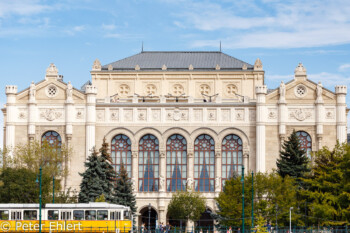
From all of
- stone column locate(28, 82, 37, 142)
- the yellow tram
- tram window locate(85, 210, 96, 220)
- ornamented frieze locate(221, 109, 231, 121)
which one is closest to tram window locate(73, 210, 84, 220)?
the yellow tram

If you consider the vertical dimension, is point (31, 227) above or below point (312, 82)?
below

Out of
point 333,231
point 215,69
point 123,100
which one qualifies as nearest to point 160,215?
point 123,100

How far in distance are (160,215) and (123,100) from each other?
53.3ft

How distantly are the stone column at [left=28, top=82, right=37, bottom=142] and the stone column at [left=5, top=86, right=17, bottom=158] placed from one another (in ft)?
6.39

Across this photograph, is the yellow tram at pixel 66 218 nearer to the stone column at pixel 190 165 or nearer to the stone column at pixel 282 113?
the stone column at pixel 190 165

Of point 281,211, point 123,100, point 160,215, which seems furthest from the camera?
point 123,100

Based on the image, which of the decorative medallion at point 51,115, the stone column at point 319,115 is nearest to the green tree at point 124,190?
the decorative medallion at point 51,115

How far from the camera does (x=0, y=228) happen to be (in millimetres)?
71000

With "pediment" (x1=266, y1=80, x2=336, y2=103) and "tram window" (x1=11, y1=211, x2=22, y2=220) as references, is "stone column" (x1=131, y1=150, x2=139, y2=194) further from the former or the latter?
"tram window" (x1=11, y1=211, x2=22, y2=220)

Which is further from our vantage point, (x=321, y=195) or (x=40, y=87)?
(x=40, y=87)

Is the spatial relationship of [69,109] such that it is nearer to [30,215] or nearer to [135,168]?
[135,168]

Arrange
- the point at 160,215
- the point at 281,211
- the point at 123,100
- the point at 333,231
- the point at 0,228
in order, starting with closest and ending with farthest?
the point at 0,228, the point at 333,231, the point at 281,211, the point at 160,215, the point at 123,100

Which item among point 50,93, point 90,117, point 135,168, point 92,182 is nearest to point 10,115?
point 50,93

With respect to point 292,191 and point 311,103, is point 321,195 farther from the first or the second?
point 311,103
